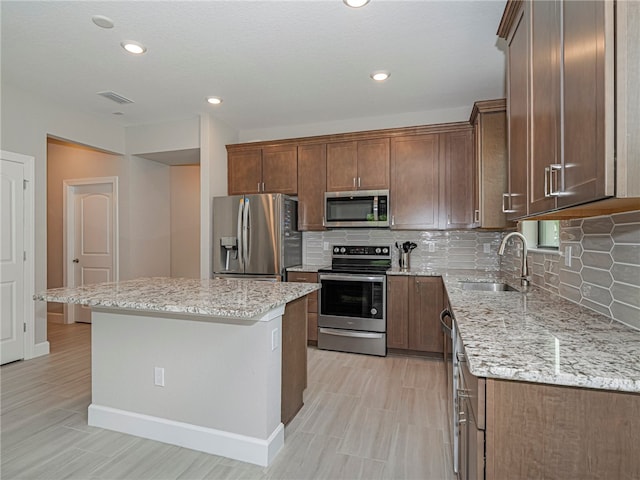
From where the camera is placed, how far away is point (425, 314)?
358 cm

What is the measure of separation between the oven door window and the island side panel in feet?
5.90

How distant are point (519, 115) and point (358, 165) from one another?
2.41 m

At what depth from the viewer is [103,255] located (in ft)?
16.0

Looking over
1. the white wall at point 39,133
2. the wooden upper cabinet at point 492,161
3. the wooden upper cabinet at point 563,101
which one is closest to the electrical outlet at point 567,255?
the wooden upper cabinet at point 563,101

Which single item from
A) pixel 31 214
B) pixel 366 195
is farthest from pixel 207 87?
pixel 31 214

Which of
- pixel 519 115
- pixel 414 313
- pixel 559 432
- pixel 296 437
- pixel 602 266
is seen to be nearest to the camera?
pixel 559 432

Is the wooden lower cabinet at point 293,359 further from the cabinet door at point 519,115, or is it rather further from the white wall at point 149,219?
the white wall at point 149,219

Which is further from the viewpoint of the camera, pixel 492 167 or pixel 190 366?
pixel 492 167

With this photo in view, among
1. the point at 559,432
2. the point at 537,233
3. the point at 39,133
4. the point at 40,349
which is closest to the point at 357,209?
the point at 537,233

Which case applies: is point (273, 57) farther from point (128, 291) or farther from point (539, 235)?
point (539, 235)

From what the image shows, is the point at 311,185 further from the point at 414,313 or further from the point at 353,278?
the point at 414,313

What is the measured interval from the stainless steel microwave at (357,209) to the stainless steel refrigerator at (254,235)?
489 mm

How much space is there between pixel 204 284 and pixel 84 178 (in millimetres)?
3688

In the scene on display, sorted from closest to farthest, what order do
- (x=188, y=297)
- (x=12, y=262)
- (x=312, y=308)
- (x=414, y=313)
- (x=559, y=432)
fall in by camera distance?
(x=559, y=432)
(x=188, y=297)
(x=12, y=262)
(x=414, y=313)
(x=312, y=308)
